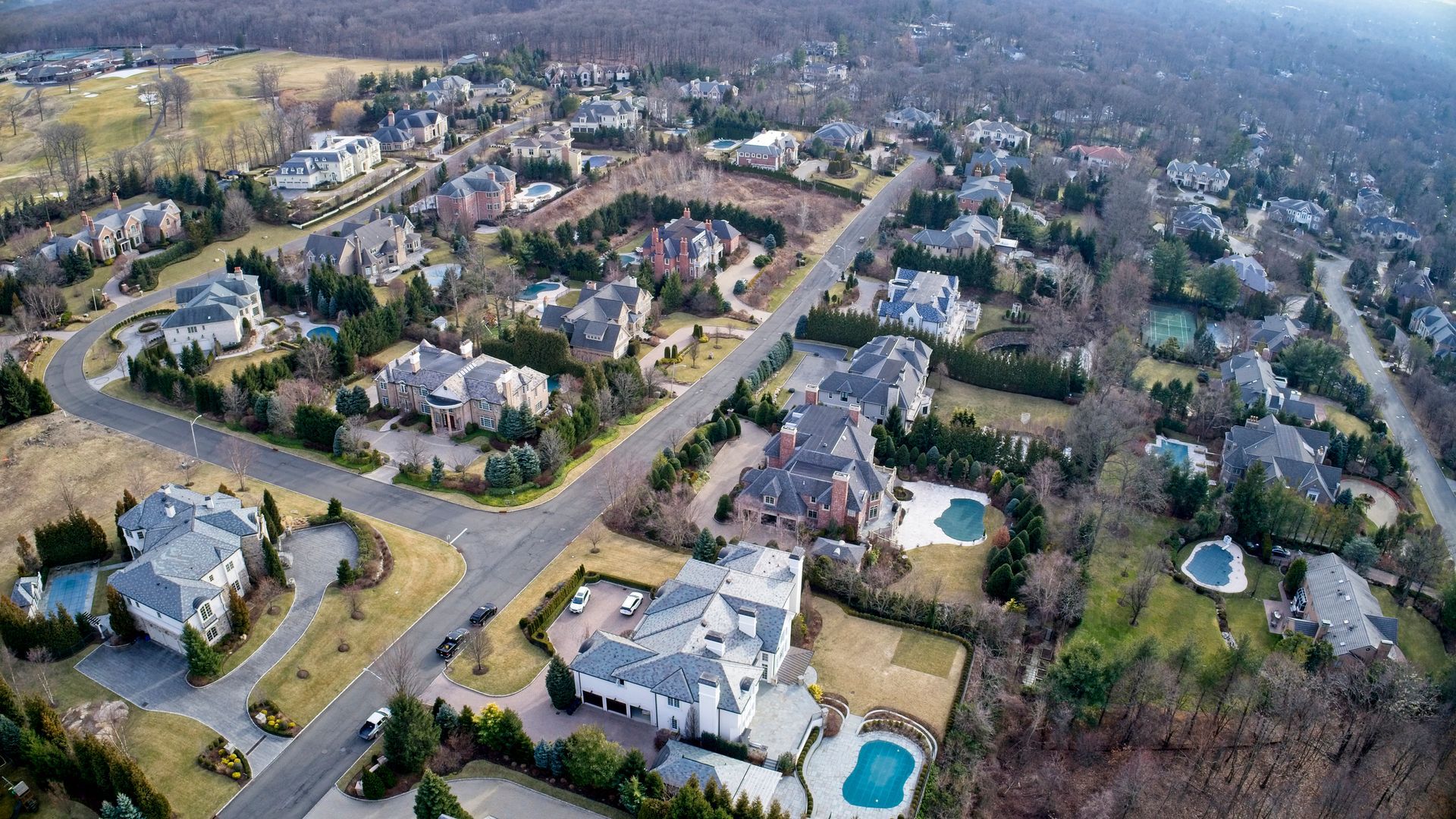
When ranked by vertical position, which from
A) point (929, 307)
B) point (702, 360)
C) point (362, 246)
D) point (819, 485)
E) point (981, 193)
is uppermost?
point (981, 193)

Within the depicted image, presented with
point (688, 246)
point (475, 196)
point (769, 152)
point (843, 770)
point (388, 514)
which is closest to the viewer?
point (843, 770)

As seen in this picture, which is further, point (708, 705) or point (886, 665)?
point (886, 665)

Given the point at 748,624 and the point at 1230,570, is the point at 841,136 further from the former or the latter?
the point at 748,624

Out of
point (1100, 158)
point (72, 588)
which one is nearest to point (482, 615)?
point (72, 588)

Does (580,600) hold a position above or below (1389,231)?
below

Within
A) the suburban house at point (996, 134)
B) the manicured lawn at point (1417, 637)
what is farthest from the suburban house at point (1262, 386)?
the suburban house at point (996, 134)

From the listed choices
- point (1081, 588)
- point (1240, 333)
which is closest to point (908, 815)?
point (1081, 588)

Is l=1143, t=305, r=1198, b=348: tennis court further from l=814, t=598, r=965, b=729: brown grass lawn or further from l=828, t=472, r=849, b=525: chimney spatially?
l=814, t=598, r=965, b=729: brown grass lawn

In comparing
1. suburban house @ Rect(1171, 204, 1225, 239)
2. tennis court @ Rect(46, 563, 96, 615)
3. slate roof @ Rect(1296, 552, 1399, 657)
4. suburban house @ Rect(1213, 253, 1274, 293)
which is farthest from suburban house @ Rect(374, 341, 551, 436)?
suburban house @ Rect(1171, 204, 1225, 239)
